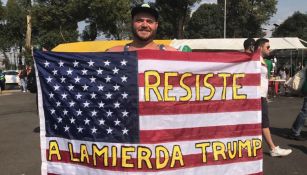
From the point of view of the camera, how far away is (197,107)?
357 centimetres

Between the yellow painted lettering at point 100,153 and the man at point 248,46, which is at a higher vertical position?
the man at point 248,46

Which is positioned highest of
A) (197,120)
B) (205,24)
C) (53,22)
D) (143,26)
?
(205,24)

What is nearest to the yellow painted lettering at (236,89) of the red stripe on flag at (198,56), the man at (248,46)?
the red stripe on flag at (198,56)

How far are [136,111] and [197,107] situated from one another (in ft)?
1.63

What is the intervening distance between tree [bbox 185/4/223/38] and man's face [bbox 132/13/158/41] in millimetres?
75383

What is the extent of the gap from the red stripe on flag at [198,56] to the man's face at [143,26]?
288 millimetres

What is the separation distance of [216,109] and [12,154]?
5131 millimetres

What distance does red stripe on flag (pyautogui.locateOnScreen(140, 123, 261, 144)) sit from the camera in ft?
11.1

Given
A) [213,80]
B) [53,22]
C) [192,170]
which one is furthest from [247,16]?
[192,170]

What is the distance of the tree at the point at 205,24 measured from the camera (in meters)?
A: 80.3

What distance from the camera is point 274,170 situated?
6.28 metres

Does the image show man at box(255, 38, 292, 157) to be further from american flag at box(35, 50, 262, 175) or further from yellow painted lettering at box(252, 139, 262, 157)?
american flag at box(35, 50, 262, 175)

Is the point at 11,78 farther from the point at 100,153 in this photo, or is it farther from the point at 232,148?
the point at 232,148

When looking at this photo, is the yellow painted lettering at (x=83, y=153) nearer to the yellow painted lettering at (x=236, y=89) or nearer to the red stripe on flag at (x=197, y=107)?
the red stripe on flag at (x=197, y=107)
